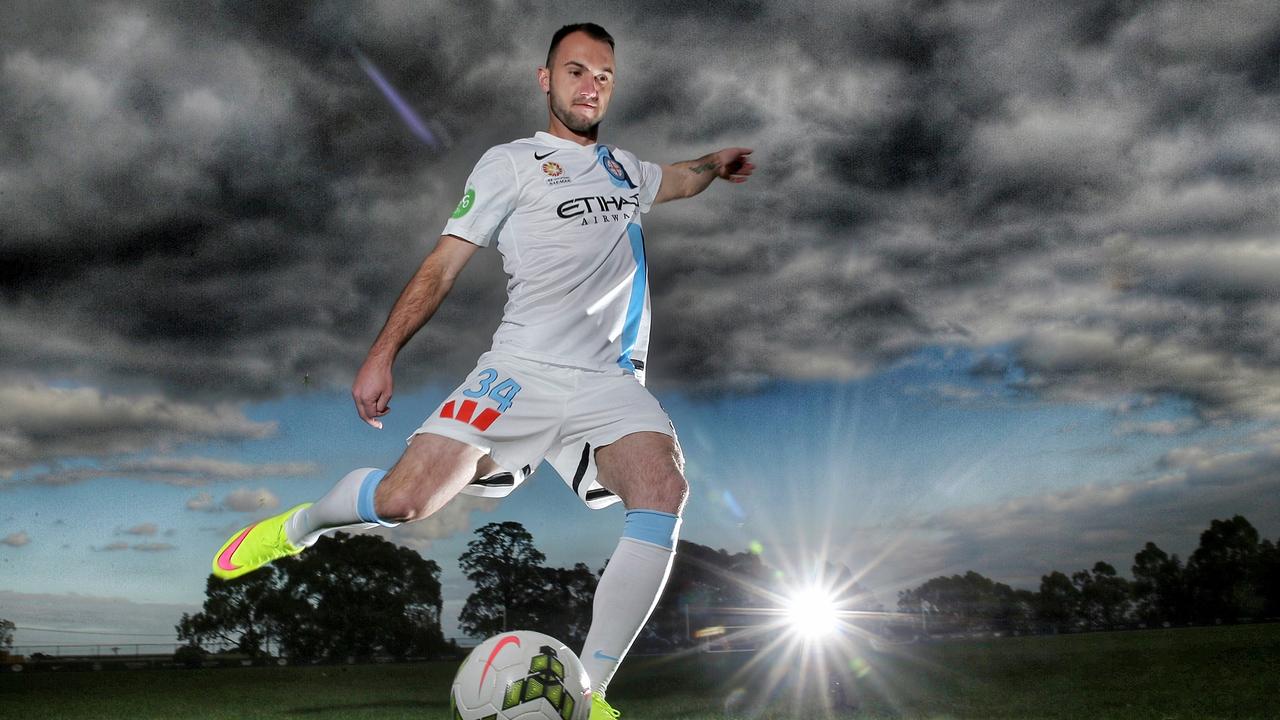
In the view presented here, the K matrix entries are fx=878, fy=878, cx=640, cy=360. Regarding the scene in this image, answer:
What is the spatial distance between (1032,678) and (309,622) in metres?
62.2

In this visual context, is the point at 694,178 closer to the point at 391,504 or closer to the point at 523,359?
the point at 523,359

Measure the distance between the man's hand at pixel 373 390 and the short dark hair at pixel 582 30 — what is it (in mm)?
2404

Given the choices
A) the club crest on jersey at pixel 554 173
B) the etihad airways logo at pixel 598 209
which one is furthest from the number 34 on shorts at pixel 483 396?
the club crest on jersey at pixel 554 173

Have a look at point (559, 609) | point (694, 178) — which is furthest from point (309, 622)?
point (694, 178)

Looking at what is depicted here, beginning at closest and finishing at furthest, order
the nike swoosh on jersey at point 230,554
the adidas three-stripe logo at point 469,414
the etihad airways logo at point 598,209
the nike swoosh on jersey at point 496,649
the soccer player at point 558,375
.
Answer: the nike swoosh on jersey at point 496,649
the soccer player at point 558,375
the adidas three-stripe logo at point 469,414
the etihad airways logo at point 598,209
the nike swoosh on jersey at point 230,554

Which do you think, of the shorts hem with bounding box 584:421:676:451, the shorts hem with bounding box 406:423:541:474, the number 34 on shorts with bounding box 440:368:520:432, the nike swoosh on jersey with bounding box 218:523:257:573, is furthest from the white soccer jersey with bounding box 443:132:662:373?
the nike swoosh on jersey with bounding box 218:523:257:573

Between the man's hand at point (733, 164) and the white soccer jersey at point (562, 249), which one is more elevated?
the man's hand at point (733, 164)

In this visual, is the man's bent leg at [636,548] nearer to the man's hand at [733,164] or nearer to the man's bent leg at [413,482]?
the man's bent leg at [413,482]

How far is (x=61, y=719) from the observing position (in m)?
13.2

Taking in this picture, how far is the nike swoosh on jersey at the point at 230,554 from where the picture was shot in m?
5.83

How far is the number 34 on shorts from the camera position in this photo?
15.6 feet

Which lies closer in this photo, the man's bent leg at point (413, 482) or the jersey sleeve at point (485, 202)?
the man's bent leg at point (413, 482)

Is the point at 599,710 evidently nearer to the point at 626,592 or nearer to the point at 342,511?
the point at 626,592

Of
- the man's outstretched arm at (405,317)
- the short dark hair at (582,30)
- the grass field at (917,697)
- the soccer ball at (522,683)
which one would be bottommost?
the grass field at (917,697)
